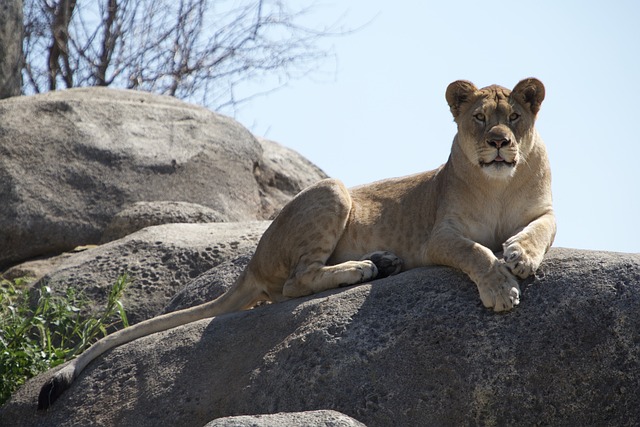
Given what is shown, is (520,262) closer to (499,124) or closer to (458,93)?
(499,124)

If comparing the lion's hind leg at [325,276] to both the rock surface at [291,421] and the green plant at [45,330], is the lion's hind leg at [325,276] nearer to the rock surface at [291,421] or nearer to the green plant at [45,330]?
the green plant at [45,330]

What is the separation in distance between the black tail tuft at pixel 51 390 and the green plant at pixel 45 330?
69cm

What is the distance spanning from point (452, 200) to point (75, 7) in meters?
9.91

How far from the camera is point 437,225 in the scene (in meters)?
5.88

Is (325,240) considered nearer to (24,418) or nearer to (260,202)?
(24,418)

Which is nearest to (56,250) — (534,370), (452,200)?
(452,200)

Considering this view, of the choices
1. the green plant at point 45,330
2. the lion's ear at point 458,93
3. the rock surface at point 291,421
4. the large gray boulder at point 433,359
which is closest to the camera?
the rock surface at point 291,421

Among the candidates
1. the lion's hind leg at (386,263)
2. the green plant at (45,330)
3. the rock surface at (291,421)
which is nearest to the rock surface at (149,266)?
the green plant at (45,330)

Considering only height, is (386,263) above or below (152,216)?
below

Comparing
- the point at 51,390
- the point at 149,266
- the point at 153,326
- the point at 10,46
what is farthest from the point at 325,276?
the point at 10,46

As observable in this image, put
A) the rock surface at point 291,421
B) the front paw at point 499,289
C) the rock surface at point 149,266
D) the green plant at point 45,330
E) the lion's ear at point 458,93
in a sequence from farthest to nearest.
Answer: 1. the rock surface at point 149,266
2. the green plant at point 45,330
3. the lion's ear at point 458,93
4. the front paw at point 499,289
5. the rock surface at point 291,421

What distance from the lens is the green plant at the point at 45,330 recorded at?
676 cm

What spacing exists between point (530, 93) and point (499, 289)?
4.01ft

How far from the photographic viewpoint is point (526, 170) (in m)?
5.76
